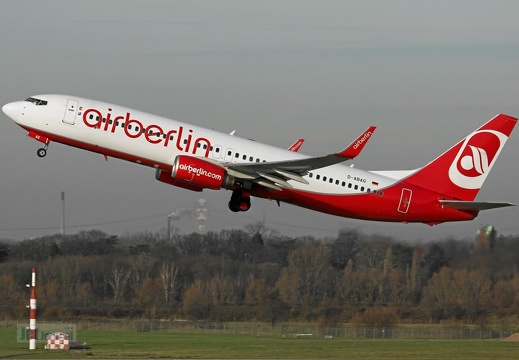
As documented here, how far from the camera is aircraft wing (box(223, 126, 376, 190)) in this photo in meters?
47.2

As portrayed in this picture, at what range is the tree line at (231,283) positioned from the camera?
66250 millimetres

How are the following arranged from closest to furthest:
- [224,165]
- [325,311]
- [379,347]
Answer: [224,165], [379,347], [325,311]

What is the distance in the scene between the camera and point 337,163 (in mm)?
49531

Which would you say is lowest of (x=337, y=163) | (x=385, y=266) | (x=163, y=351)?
(x=163, y=351)

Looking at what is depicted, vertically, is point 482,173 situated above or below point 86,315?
above

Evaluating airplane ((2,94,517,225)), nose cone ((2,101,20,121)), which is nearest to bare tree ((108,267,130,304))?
airplane ((2,94,517,225))

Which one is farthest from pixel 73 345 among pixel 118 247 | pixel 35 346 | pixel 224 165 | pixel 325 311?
pixel 118 247

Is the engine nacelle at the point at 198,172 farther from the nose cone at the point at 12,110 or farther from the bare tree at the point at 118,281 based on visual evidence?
the bare tree at the point at 118,281

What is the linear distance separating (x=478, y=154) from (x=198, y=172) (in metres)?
15.7

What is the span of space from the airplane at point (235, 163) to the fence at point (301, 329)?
531 inches

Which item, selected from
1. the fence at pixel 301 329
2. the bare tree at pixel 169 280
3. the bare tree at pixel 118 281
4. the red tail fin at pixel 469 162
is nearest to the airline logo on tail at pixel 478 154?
the red tail fin at pixel 469 162

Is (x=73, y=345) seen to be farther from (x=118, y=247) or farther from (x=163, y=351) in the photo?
(x=118, y=247)

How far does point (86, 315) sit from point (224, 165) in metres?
28.8

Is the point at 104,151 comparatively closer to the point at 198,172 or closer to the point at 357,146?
the point at 198,172
